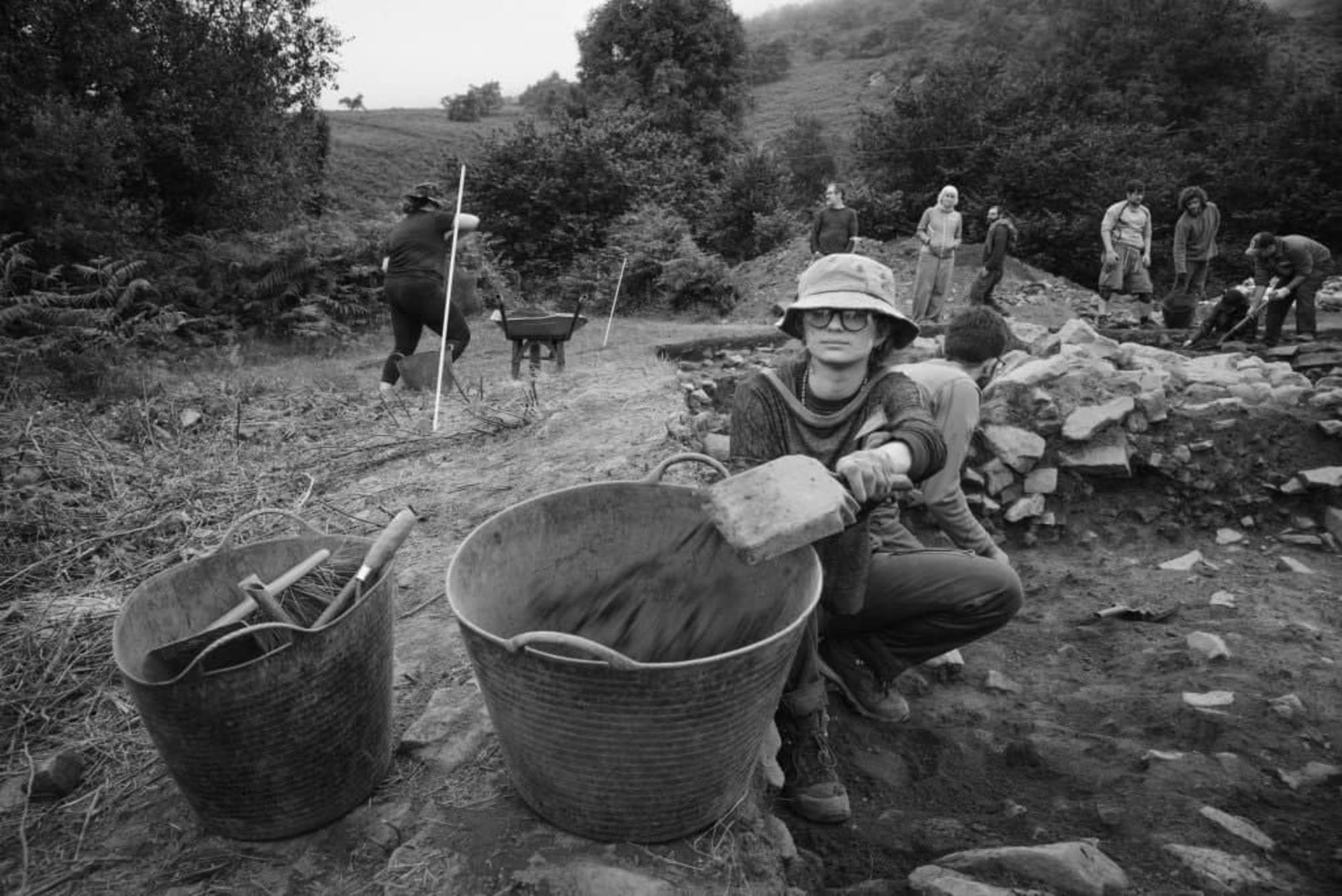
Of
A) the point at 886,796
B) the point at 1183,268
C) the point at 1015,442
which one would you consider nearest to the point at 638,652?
the point at 886,796

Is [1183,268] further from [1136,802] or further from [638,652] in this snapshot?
[638,652]

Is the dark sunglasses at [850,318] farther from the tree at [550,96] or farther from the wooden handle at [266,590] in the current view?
the tree at [550,96]

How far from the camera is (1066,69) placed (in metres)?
30.9

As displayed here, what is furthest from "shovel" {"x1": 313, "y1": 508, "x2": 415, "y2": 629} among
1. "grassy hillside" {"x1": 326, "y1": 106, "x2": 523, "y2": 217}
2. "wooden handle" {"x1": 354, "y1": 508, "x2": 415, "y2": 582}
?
"grassy hillside" {"x1": 326, "y1": 106, "x2": 523, "y2": 217}

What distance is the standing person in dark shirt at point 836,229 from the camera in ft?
34.4

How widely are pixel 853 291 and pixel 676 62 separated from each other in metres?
29.9

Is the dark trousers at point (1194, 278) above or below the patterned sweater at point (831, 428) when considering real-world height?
above

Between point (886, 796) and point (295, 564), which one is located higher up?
point (295, 564)

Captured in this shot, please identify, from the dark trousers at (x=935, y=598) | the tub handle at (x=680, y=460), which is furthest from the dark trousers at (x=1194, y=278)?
the tub handle at (x=680, y=460)

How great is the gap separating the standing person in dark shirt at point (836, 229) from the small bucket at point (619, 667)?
29.4 ft

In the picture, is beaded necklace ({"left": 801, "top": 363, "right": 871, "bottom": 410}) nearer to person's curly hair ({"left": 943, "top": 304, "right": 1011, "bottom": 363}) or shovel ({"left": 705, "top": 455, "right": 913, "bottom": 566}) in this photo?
shovel ({"left": 705, "top": 455, "right": 913, "bottom": 566})

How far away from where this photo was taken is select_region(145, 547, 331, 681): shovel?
1773mm

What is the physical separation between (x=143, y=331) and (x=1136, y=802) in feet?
31.3

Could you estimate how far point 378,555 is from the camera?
1.97m
